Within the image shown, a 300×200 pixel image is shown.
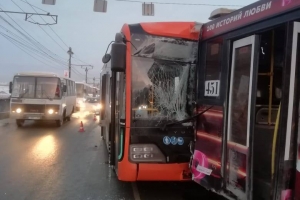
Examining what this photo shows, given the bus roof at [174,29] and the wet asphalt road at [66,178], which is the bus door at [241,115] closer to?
the bus roof at [174,29]

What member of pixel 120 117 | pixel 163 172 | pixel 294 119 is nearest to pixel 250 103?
pixel 294 119

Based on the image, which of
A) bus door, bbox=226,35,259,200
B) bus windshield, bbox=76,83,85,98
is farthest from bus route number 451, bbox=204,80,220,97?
bus windshield, bbox=76,83,85,98

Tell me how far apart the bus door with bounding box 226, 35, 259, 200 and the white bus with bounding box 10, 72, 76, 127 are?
12620mm

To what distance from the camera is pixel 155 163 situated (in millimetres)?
4504

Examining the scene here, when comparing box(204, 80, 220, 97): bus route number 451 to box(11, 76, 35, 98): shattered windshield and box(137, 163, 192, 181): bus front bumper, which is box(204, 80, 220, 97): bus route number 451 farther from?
box(11, 76, 35, 98): shattered windshield

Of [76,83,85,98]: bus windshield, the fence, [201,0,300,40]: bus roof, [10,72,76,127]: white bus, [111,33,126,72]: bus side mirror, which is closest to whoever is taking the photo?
[201,0,300,40]: bus roof

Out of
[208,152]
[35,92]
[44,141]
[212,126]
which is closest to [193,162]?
[208,152]

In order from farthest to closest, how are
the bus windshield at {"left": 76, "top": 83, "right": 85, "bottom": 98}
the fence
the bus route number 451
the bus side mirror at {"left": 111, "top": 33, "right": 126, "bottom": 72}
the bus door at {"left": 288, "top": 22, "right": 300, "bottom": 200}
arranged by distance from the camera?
the bus windshield at {"left": 76, "top": 83, "right": 85, "bottom": 98} → the fence → the bus side mirror at {"left": 111, "top": 33, "right": 126, "bottom": 72} → the bus route number 451 → the bus door at {"left": 288, "top": 22, "right": 300, "bottom": 200}

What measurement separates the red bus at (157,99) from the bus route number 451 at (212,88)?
1.20ft

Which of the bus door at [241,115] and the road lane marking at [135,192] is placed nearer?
the bus door at [241,115]

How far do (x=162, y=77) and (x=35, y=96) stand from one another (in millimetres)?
11812

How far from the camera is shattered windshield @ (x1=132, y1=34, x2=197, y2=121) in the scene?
4.53 meters

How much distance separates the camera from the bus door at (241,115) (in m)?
3.31

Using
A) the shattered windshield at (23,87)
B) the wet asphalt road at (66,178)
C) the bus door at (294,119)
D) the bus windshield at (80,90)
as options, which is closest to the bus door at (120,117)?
the wet asphalt road at (66,178)
